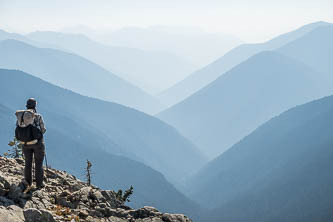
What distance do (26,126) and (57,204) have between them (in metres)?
4.49

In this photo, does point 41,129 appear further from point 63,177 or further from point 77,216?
point 63,177

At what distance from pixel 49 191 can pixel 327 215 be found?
695 feet

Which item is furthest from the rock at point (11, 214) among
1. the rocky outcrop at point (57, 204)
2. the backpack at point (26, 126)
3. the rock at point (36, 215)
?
the backpack at point (26, 126)

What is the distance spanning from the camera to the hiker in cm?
1734

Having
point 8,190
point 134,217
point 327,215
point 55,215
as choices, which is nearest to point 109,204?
point 134,217

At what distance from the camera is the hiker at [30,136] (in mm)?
17344

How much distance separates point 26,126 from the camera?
17422 millimetres

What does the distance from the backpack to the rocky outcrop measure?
83.5 inches

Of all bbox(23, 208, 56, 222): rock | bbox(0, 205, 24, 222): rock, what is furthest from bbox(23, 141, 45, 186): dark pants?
bbox(23, 208, 56, 222): rock

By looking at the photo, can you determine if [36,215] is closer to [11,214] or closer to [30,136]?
[11,214]

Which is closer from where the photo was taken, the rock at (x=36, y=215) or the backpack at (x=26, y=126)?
the rock at (x=36, y=215)

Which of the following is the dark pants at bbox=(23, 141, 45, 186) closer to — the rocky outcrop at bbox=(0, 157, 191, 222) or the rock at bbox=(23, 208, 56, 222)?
the rocky outcrop at bbox=(0, 157, 191, 222)

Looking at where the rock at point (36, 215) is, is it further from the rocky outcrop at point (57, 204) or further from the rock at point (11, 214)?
the rock at point (11, 214)

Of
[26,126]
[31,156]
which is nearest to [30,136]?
[26,126]
